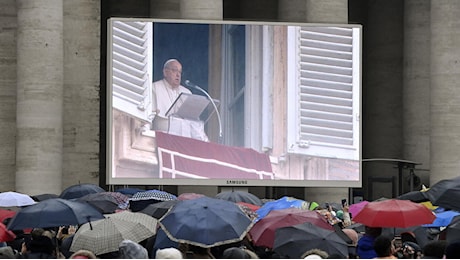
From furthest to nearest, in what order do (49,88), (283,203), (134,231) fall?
(49,88), (283,203), (134,231)

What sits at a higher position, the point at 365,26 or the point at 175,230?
the point at 365,26

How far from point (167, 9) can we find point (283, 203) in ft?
79.6

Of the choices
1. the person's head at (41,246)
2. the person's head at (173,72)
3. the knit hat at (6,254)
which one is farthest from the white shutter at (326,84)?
the knit hat at (6,254)

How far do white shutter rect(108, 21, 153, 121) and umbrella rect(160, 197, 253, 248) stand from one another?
23615mm

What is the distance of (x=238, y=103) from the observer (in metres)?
Answer: 49.7

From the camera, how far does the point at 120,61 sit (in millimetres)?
49062

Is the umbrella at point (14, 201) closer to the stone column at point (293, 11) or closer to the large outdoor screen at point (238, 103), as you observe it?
the large outdoor screen at point (238, 103)

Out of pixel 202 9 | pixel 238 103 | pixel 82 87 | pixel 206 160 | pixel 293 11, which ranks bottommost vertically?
pixel 206 160

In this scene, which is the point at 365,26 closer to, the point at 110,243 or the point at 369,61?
the point at 369,61

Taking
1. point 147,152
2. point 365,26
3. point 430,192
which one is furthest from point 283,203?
point 365,26

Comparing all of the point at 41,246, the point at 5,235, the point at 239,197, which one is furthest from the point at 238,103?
the point at 41,246

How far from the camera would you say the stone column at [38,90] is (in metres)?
52.3

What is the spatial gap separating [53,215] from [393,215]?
209 inches

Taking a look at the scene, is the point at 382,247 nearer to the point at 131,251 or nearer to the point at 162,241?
the point at 131,251
